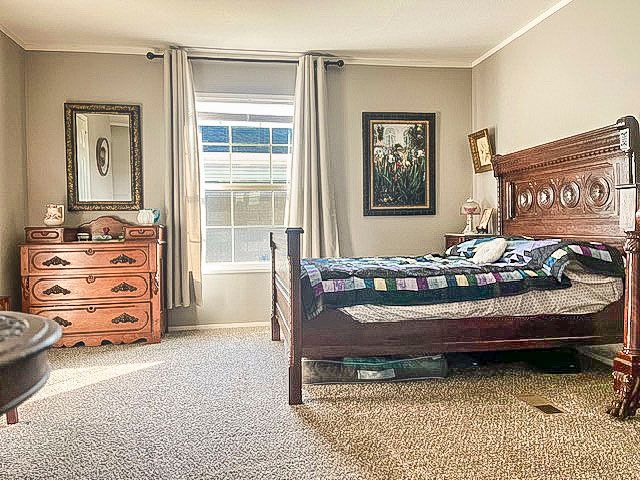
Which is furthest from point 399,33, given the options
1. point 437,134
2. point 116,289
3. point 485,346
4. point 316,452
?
point 316,452

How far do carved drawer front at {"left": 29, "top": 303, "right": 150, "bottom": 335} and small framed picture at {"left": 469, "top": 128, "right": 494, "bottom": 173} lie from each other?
314cm

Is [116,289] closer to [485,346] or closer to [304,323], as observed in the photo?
[304,323]

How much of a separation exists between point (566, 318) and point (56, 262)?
3559mm

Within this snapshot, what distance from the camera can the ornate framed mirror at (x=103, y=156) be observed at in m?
4.82

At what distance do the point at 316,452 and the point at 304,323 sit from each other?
852 mm

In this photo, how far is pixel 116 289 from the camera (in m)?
4.42

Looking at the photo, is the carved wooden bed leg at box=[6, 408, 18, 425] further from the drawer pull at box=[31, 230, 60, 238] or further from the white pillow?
the white pillow

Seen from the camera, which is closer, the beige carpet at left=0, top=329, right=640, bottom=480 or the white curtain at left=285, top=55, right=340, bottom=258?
the beige carpet at left=0, top=329, right=640, bottom=480

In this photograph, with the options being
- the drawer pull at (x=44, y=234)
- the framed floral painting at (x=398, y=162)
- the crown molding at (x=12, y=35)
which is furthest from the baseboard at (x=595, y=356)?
the crown molding at (x=12, y=35)

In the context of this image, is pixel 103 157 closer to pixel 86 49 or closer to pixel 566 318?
pixel 86 49

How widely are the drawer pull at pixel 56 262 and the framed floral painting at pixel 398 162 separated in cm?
258

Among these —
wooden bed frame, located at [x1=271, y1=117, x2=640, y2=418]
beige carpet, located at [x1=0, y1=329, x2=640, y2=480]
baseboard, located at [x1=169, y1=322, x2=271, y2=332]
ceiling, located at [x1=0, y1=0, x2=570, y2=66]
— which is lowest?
beige carpet, located at [x1=0, y1=329, x2=640, y2=480]

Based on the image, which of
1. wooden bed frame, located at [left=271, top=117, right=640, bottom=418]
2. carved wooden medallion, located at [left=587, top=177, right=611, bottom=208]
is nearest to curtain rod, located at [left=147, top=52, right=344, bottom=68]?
wooden bed frame, located at [left=271, top=117, right=640, bottom=418]

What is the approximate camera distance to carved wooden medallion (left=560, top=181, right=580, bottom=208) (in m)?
3.83
